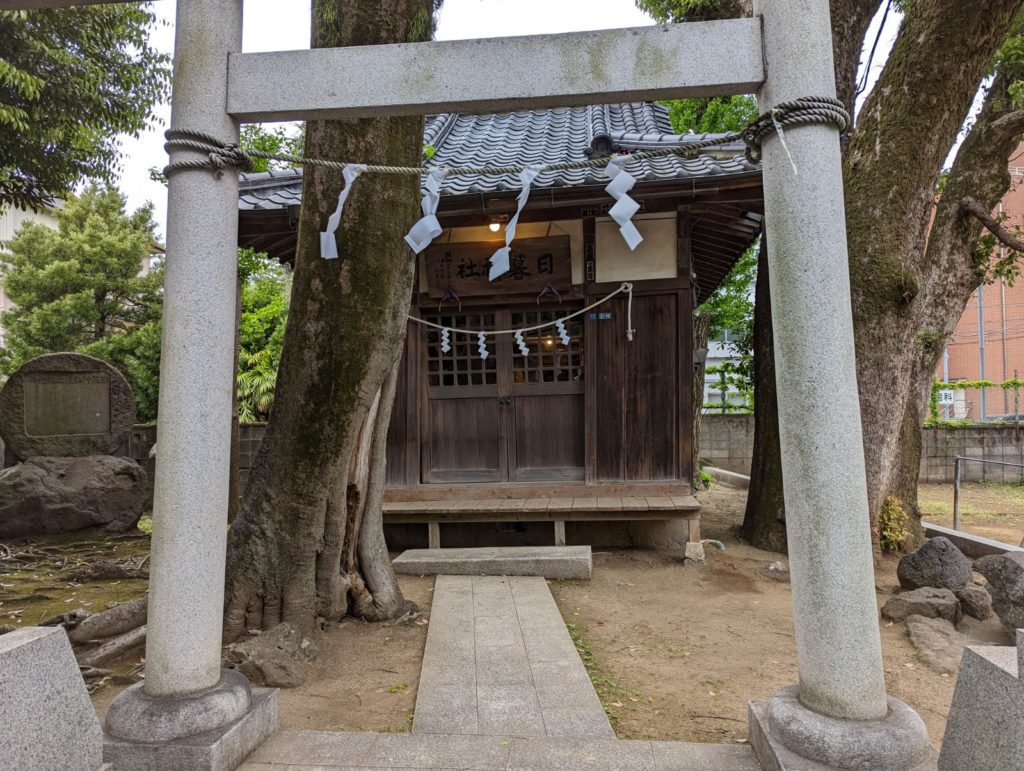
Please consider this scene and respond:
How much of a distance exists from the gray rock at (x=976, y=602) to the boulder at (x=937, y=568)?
120mm

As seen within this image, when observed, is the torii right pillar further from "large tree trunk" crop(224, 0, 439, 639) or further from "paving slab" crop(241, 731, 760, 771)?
"large tree trunk" crop(224, 0, 439, 639)

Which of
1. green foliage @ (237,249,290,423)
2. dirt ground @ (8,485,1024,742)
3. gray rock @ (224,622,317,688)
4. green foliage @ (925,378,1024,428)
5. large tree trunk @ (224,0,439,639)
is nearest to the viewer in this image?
dirt ground @ (8,485,1024,742)

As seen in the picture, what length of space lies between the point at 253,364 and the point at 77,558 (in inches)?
435

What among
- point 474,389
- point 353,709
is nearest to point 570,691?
point 353,709

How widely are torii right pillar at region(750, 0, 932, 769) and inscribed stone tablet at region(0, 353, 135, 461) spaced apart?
10631 mm

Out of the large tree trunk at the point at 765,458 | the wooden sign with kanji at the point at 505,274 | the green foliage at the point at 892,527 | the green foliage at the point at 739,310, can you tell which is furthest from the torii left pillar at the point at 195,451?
the green foliage at the point at 739,310

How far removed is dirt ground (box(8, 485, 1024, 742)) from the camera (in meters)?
3.68

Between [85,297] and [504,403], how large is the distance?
1581cm

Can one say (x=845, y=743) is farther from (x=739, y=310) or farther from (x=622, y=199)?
(x=739, y=310)

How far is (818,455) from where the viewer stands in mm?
2637

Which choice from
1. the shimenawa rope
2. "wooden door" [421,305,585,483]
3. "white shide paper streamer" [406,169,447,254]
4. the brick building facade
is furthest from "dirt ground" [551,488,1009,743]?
the brick building facade

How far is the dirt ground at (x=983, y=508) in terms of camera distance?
9156mm

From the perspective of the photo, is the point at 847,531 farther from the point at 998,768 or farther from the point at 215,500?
the point at 215,500

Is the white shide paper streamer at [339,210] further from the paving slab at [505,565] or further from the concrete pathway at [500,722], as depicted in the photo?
the paving slab at [505,565]
